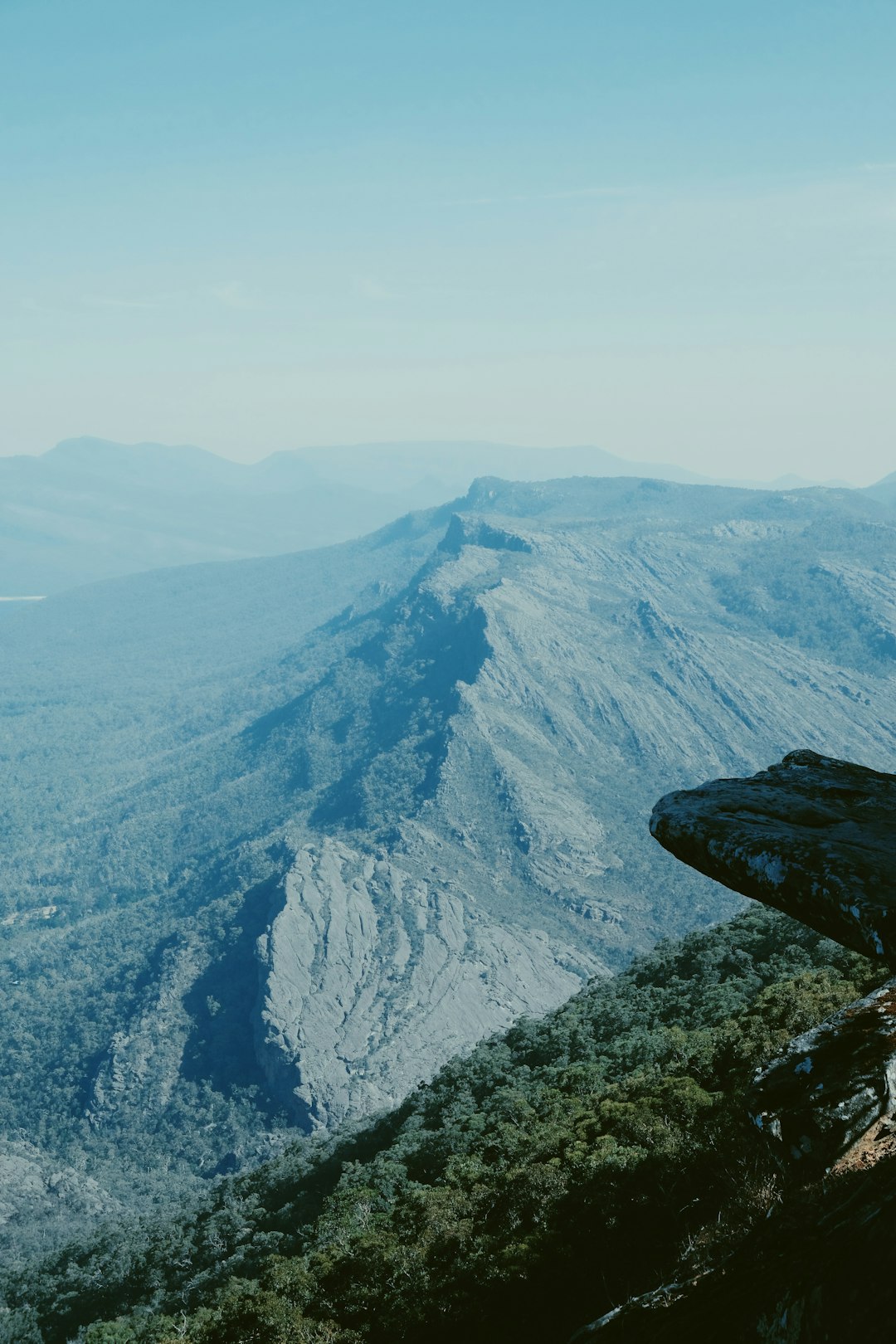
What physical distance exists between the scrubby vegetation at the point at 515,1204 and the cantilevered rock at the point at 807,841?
17.6ft

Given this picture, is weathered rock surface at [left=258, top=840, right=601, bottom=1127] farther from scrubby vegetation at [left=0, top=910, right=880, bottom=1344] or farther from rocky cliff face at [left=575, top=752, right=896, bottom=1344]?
rocky cliff face at [left=575, top=752, right=896, bottom=1344]

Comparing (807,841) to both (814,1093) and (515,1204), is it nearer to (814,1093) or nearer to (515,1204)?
(814,1093)

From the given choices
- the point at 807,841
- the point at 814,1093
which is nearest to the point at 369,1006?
the point at 814,1093

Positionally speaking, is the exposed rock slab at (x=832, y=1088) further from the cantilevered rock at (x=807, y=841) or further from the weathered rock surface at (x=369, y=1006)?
the weathered rock surface at (x=369, y=1006)

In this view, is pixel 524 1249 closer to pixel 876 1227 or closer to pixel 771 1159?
pixel 771 1159

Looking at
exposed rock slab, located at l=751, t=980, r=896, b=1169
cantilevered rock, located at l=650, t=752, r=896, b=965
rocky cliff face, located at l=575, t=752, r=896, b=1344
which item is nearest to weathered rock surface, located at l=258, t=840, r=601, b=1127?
exposed rock slab, located at l=751, t=980, r=896, b=1169

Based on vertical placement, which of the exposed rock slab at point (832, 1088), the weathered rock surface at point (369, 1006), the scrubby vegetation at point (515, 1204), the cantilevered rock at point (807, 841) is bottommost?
the weathered rock surface at point (369, 1006)

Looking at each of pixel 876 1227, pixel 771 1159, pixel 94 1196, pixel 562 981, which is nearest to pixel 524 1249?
pixel 771 1159

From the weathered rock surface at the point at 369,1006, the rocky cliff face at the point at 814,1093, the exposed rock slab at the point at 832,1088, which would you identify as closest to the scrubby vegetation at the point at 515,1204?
the exposed rock slab at the point at 832,1088

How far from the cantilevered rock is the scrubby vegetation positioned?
536 cm

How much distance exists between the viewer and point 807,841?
12906mm

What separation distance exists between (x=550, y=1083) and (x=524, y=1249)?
44.7 m

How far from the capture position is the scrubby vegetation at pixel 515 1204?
73.0 ft

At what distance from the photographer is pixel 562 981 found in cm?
19588
